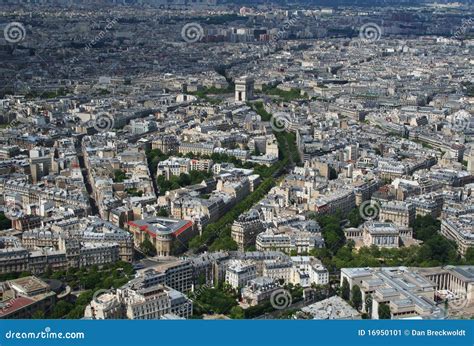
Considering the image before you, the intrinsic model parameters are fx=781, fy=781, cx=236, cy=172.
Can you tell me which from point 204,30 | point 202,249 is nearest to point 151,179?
point 202,249

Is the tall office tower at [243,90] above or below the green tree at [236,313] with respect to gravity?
above

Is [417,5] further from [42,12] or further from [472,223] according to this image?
[472,223]

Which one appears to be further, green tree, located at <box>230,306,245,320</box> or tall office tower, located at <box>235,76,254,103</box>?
tall office tower, located at <box>235,76,254,103</box>

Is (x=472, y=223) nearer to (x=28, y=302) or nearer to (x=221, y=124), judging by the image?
(x=28, y=302)

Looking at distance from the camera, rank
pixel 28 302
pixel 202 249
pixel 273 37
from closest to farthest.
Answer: pixel 28 302 < pixel 202 249 < pixel 273 37

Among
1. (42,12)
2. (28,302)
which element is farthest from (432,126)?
(42,12)

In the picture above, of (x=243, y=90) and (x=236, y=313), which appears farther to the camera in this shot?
(x=243, y=90)

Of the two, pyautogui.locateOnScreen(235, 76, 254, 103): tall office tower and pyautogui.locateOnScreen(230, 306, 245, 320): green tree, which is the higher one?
pyautogui.locateOnScreen(235, 76, 254, 103): tall office tower

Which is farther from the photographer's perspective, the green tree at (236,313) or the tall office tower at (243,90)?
the tall office tower at (243,90)

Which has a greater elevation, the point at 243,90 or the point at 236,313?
the point at 243,90

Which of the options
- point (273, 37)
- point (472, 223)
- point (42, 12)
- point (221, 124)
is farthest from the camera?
point (42, 12)

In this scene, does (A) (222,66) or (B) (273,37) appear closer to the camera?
(A) (222,66)
